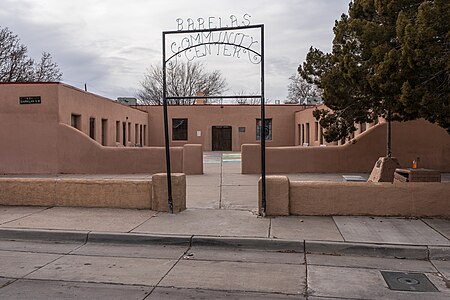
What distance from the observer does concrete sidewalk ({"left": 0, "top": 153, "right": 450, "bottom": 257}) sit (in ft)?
24.2

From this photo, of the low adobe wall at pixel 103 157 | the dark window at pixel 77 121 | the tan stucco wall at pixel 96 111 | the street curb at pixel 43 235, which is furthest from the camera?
the dark window at pixel 77 121

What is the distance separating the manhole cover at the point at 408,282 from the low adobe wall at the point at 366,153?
12.9 meters

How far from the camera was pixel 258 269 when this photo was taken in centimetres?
634

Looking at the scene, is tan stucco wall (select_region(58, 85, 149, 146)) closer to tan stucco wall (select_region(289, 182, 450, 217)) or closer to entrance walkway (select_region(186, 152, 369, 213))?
entrance walkway (select_region(186, 152, 369, 213))

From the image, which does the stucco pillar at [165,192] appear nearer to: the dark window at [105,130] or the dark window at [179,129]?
the dark window at [105,130]

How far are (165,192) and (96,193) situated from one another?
5.23 ft

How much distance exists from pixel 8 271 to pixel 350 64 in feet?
29.1

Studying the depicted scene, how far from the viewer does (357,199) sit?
9.22m

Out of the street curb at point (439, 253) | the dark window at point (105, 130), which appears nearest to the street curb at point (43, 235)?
the street curb at point (439, 253)

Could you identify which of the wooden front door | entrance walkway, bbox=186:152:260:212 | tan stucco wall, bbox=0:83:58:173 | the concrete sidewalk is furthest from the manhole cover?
the wooden front door

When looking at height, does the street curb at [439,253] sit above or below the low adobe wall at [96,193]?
below

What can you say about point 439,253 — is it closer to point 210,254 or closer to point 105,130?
point 210,254

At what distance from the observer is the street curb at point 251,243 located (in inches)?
289

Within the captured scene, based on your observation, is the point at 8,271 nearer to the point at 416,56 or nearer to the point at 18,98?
the point at 416,56
